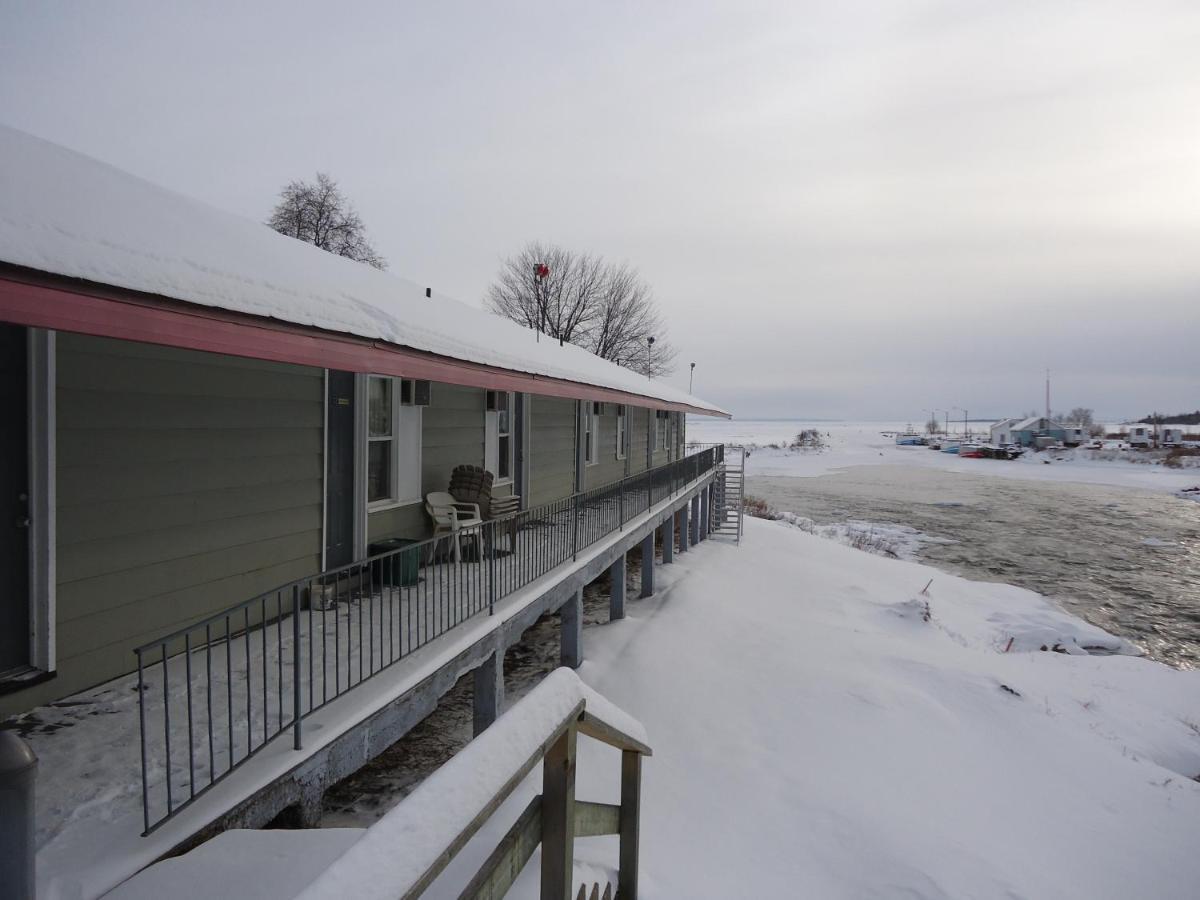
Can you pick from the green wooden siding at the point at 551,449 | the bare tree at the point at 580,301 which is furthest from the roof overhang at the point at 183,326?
the bare tree at the point at 580,301

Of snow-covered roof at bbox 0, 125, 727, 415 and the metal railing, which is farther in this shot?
Result: the metal railing

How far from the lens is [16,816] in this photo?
170cm

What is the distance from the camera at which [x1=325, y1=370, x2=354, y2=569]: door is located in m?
6.61

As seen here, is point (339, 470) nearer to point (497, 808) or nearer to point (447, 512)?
point (447, 512)

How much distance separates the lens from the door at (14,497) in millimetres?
4020

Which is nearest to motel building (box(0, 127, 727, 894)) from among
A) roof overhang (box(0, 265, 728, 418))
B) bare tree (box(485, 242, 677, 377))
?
roof overhang (box(0, 265, 728, 418))

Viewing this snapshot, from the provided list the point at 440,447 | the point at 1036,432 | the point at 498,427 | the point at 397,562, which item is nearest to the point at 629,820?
the point at 397,562

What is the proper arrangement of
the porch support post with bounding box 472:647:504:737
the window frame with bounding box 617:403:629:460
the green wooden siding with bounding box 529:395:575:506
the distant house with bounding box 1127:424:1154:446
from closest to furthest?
the porch support post with bounding box 472:647:504:737 → the green wooden siding with bounding box 529:395:575:506 → the window frame with bounding box 617:403:629:460 → the distant house with bounding box 1127:424:1154:446

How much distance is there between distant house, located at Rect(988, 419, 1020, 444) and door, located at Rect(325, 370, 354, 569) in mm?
100028

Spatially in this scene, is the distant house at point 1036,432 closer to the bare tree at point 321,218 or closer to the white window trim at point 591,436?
the bare tree at point 321,218

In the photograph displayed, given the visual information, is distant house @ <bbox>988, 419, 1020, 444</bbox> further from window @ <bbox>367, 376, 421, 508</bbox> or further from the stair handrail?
the stair handrail

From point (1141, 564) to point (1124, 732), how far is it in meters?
17.7

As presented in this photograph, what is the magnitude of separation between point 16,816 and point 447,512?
6.74 meters

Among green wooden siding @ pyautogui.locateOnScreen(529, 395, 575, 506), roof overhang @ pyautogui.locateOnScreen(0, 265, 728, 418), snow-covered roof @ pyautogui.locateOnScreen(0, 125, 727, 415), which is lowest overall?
green wooden siding @ pyautogui.locateOnScreen(529, 395, 575, 506)
